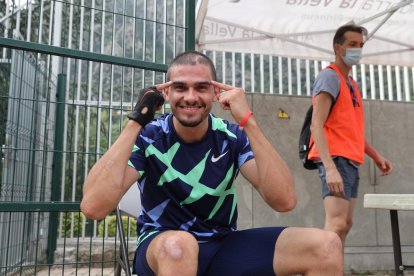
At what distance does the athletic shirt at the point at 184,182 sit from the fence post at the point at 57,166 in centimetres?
152

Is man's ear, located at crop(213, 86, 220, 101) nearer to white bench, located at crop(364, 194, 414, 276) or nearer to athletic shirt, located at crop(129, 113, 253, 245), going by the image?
athletic shirt, located at crop(129, 113, 253, 245)

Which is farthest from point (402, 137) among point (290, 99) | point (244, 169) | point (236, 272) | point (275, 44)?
point (236, 272)

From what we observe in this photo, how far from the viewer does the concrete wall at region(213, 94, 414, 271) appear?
495cm

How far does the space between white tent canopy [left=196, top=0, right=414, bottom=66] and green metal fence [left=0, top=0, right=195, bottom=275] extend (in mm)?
1598

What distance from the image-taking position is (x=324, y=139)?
2.75 metres

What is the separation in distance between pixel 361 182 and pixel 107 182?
410cm

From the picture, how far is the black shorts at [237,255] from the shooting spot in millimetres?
1692

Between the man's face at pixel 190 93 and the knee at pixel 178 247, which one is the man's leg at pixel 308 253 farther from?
the man's face at pixel 190 93

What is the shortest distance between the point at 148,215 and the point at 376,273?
153 inches

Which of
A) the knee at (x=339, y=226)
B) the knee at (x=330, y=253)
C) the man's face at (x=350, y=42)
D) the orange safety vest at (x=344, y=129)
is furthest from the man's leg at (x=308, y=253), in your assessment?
the man's face at (x=350, y=42)

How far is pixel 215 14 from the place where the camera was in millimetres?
5531

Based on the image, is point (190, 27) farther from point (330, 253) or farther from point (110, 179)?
point (330, 253)

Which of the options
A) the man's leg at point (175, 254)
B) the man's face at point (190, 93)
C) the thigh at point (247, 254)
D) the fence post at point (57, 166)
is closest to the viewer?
the man's leg at point (175, 254)

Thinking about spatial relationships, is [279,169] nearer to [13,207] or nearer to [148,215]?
[148,215]
